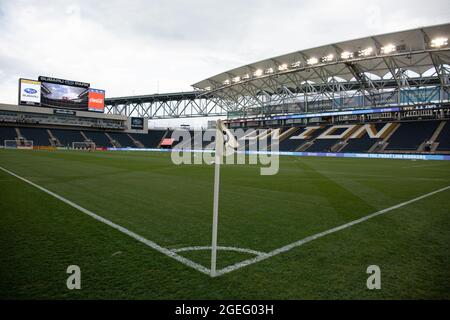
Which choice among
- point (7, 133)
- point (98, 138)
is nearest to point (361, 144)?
point (98, 138)

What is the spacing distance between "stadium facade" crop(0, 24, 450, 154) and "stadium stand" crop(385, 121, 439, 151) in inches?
4.4

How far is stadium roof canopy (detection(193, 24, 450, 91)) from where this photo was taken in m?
29.9

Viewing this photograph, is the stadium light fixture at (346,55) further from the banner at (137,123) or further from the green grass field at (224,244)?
the banner at (137,123)

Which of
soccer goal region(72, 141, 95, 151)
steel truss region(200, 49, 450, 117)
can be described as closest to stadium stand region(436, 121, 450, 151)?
steel truss region(200, 49, 450, 117)

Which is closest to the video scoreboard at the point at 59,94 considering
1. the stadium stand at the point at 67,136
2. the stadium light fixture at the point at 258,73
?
the stadium stand at the point at 67,136

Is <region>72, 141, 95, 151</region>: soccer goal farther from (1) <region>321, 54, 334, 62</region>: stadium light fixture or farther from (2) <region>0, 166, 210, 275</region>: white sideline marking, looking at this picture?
(2) <region>0, 166, 210, 275</region>: white sideline marking

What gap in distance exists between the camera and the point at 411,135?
37.7 metres

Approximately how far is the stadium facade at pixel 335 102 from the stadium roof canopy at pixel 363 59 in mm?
100

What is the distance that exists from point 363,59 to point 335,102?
41.1ft

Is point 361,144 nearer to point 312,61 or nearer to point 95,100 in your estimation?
point 312,61

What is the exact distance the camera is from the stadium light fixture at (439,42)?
28964 millimetres
